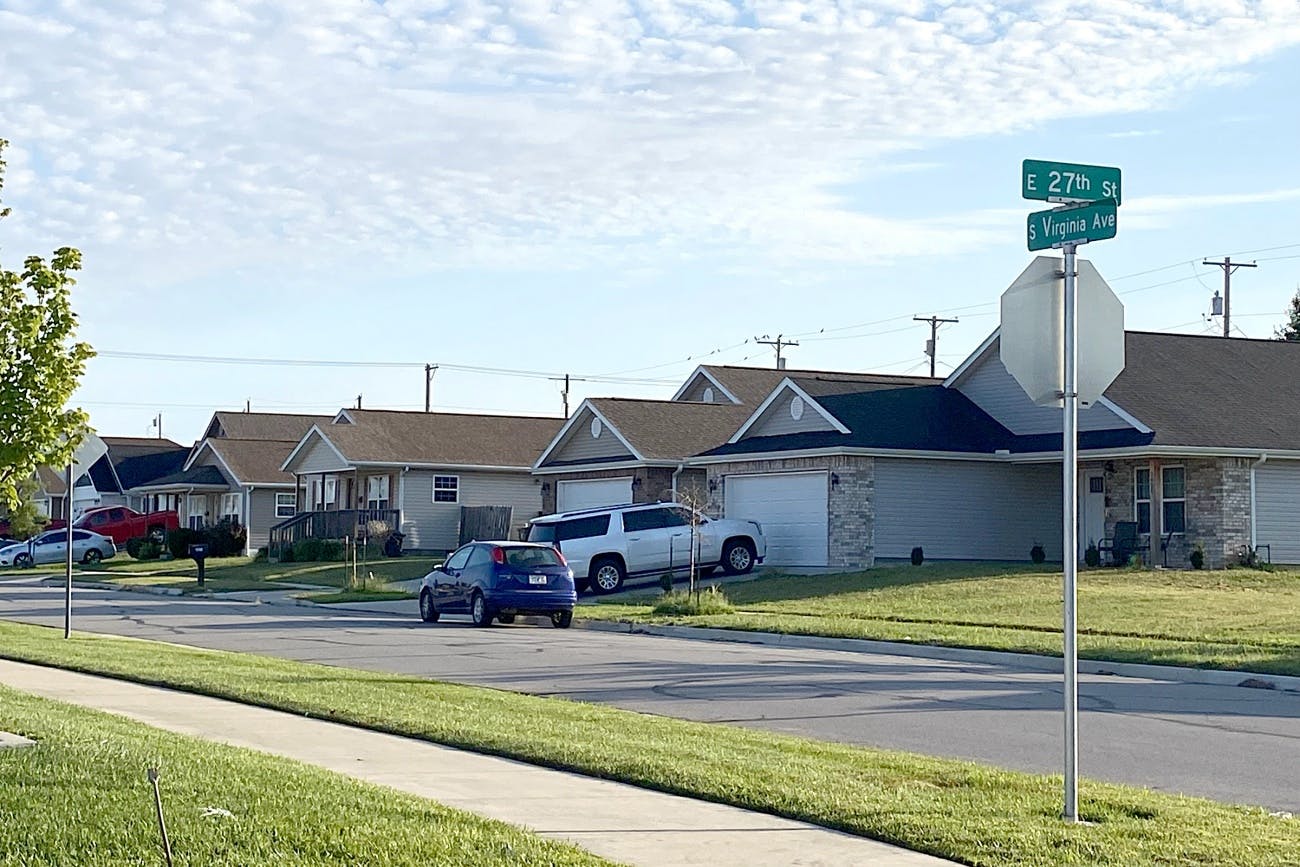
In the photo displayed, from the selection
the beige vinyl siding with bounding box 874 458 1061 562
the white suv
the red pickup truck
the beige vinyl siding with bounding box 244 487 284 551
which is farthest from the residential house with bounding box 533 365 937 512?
the red pickup truck

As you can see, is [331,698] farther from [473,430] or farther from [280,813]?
[473,430]

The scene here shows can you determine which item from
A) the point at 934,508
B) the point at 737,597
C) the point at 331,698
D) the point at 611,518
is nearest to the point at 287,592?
the point at 611,518

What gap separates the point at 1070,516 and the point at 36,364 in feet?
42.4

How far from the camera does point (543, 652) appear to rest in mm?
22469

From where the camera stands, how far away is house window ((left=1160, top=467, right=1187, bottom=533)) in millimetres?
35562

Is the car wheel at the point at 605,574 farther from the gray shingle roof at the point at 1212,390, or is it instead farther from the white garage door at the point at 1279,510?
the white garage door at the point at 1279,510

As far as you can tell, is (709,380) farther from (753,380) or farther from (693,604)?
(693,604)

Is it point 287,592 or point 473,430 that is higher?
point 473,430

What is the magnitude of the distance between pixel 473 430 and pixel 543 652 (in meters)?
37.7

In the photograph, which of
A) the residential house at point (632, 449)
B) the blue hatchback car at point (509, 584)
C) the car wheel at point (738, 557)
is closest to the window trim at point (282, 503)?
the residential house at point (632, 449)

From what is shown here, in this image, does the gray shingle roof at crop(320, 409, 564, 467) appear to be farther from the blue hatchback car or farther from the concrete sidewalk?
the concrete sidewalk

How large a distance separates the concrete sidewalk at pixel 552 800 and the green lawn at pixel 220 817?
0.46 m

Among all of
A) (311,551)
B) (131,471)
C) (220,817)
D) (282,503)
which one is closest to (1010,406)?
(311,551)

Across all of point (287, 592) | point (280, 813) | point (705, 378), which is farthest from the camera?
point (705, 378)
